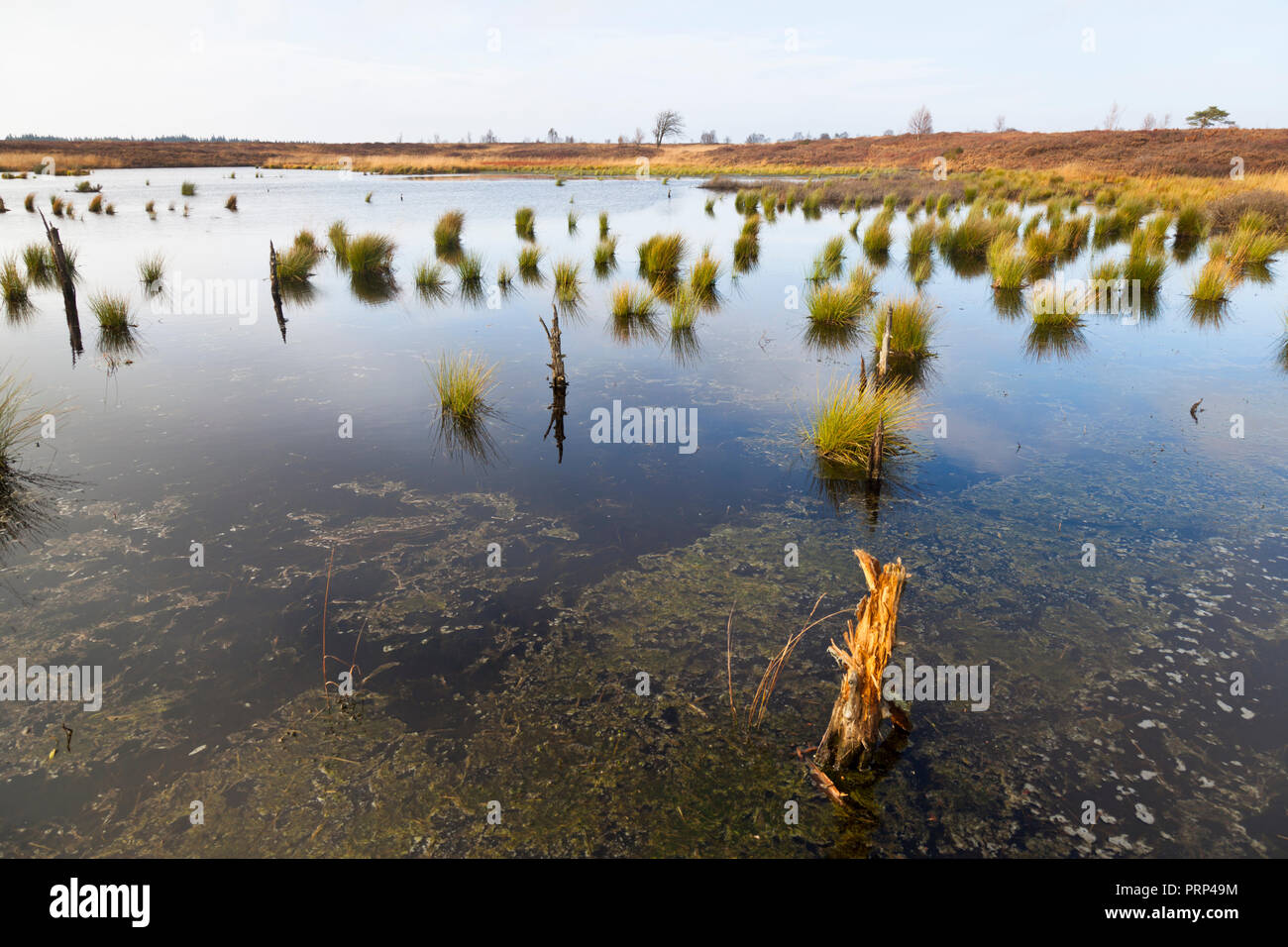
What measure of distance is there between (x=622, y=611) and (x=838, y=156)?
59.7 metres

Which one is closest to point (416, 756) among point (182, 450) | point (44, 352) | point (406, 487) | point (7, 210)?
point (406, 487)

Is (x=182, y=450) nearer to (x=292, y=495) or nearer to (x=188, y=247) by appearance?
(x=292, y=495)

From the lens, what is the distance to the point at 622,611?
399 cm

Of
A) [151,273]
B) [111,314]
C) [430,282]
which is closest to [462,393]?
[111,314]

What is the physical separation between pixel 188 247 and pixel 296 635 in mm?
16305

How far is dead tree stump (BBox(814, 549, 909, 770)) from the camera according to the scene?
283 centimetres

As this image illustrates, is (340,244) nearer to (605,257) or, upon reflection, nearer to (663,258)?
(605,257)

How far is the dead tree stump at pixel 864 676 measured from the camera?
2834 millimetres

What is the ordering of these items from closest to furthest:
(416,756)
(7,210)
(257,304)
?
(416,756) < (257,304) < (7,210)

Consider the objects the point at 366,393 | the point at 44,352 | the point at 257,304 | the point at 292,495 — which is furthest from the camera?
the point at 257,304

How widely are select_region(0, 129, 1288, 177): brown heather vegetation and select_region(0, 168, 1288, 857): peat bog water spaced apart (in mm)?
33642

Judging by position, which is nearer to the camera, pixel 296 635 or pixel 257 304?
pixel 296 635

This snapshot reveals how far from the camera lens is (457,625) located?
12.6 ft

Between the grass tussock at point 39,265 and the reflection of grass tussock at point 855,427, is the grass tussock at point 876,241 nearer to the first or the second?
the reflection of grass tussock at point 855,427
